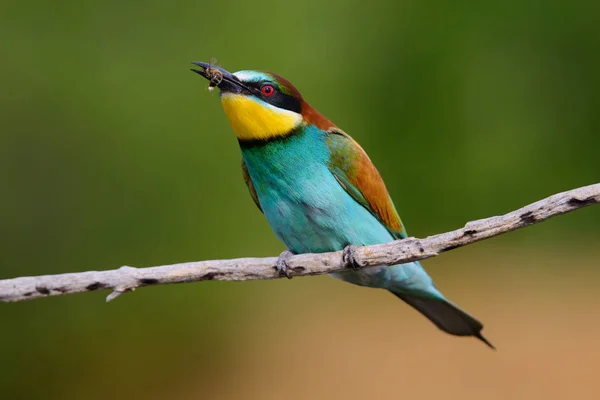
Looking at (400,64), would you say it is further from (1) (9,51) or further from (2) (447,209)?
(1) (9,51)

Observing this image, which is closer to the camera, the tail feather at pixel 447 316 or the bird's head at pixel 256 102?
the bird's head at pixel 256 102

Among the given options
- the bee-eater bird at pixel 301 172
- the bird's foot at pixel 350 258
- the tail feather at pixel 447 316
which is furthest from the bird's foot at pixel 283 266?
the tail feather at pixel 447 316

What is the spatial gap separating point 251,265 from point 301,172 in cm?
41

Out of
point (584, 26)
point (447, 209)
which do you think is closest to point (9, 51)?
point (447, 209)

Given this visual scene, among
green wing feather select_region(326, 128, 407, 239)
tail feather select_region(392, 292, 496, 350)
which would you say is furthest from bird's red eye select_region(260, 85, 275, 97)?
tail feather select_region(392, 292, 496, 350)

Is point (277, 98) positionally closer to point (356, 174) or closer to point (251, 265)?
point (356, 174)

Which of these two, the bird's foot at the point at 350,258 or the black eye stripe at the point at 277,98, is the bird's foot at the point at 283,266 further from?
the black eye stripe at the point at 277,98

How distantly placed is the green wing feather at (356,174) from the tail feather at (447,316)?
1.09 feet

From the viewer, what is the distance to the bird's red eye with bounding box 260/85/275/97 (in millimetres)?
2369

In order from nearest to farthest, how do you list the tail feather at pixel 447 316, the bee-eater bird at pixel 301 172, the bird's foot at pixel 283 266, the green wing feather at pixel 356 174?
the bird's foot at pixel 283 266, the bee-eater bird at pixel 301 172, the green wing feather at pixel 356 174, the tail feather at pixel 447 316

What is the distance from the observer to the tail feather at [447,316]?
9.02 ft

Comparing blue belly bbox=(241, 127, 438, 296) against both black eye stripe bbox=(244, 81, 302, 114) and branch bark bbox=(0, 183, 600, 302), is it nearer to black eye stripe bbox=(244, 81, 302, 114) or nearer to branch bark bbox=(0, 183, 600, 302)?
black eye stripe bbox=(244, 81, 302, 114)

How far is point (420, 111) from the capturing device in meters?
4.83

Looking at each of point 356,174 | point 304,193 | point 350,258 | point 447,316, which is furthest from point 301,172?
point 447,316
